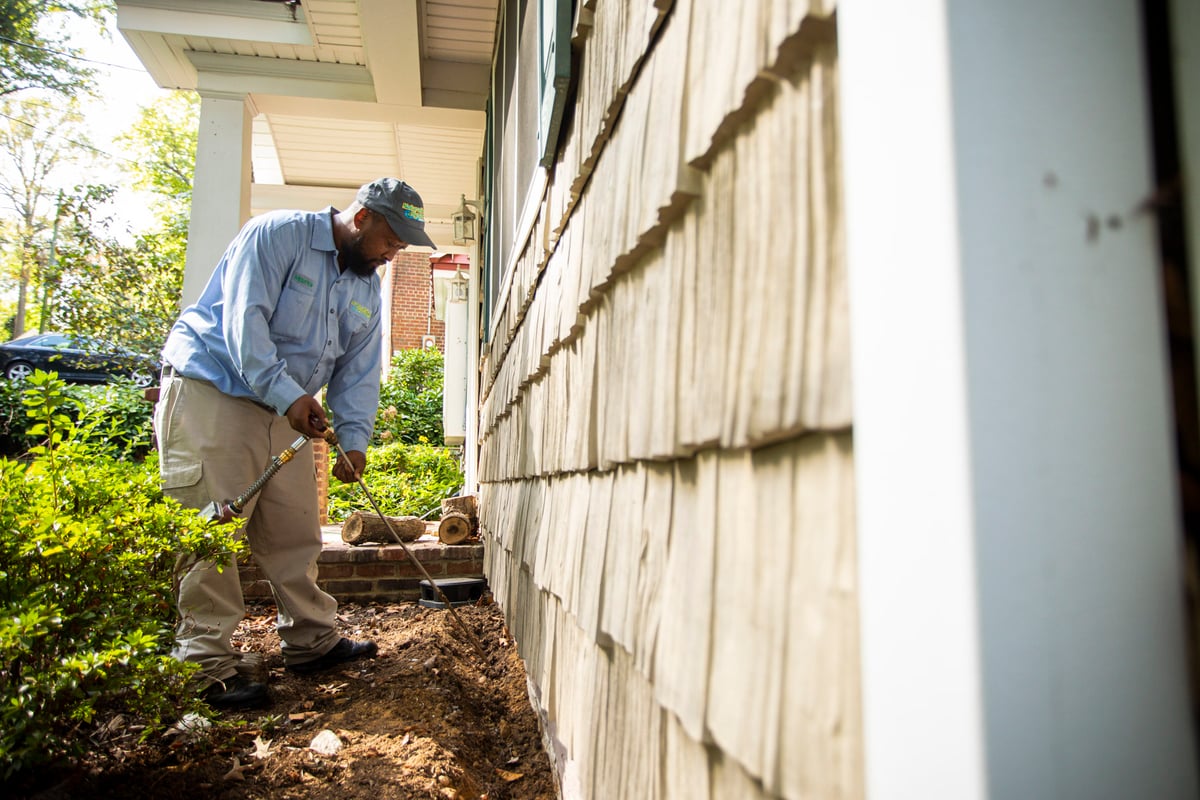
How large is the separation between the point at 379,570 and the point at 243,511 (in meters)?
2.01

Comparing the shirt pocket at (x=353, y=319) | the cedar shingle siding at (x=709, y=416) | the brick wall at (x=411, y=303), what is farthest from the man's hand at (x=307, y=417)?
the brick wall at (x=411, y=303)

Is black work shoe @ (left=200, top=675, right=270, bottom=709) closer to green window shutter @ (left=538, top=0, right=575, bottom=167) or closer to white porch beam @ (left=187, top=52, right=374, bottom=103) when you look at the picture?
green window shutter @ (left=538, top=0, right=575, bottom=167)

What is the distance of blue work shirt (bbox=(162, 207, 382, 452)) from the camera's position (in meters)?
3.06

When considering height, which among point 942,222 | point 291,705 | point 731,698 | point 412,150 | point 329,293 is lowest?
point 291,705

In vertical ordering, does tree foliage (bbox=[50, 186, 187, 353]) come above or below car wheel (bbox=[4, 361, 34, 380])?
above

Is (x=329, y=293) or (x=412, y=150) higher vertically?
(x=412, y=150)

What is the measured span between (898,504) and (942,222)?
183 mm

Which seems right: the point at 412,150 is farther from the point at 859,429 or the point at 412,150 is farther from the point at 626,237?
the point at 859,429

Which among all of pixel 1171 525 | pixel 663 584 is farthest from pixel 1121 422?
pixel 663 584

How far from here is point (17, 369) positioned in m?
11.6

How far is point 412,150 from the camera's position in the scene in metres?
7.08

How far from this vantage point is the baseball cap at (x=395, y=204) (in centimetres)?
336

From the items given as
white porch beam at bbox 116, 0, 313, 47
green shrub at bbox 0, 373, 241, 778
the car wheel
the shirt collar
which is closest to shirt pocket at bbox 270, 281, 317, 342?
the shirt collar

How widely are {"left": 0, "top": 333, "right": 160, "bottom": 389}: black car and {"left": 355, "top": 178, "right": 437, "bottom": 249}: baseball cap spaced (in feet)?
20.2
